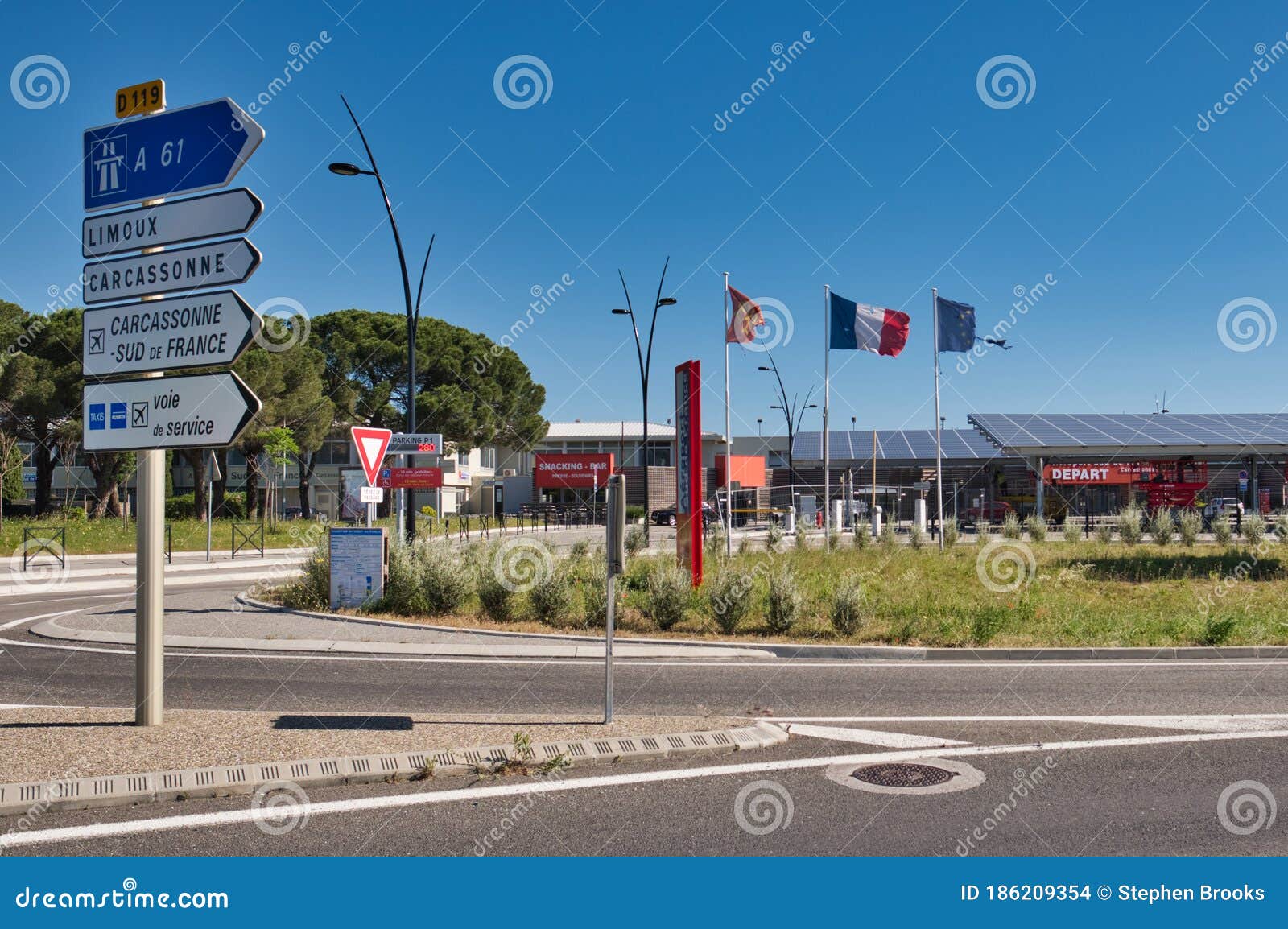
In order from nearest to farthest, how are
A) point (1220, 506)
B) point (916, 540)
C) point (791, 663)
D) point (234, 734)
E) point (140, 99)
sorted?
point (234, 734) → point (140, 99) → point (791, 663) → point (916, 540) → point (1220, 506)

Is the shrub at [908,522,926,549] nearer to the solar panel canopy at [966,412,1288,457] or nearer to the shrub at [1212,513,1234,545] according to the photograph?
the shrub at [1212,513,1234,545]

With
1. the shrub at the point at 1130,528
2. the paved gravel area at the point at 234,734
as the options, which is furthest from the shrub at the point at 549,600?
the shrub at the point at 1130,528

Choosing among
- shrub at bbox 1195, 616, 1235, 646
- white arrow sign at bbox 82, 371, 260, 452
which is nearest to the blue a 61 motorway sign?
white arrow sign at bbox 82, 371, 260, 452

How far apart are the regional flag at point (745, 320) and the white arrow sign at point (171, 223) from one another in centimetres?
1582

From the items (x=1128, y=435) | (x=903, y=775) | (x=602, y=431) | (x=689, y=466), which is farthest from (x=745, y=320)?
(x=602, y=431)

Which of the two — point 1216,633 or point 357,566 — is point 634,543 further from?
point 1216,633

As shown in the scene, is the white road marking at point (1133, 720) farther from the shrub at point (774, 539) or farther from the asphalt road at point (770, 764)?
the shrub at point (774, 539)

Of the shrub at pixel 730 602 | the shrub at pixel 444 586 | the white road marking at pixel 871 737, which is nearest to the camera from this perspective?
the white road marking at pixel 871 737

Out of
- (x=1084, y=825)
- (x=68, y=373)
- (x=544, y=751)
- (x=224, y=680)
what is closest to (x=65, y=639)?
(x=224, y=680)

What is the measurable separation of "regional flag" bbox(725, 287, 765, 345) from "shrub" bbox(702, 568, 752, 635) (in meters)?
8.73

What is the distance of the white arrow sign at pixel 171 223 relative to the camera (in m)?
6.99

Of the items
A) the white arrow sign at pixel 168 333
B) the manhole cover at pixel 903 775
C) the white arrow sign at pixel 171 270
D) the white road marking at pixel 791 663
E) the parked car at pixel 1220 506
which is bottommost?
the white road marking at pixel 791 663

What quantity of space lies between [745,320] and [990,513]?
34.4m

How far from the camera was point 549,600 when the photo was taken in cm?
1468
